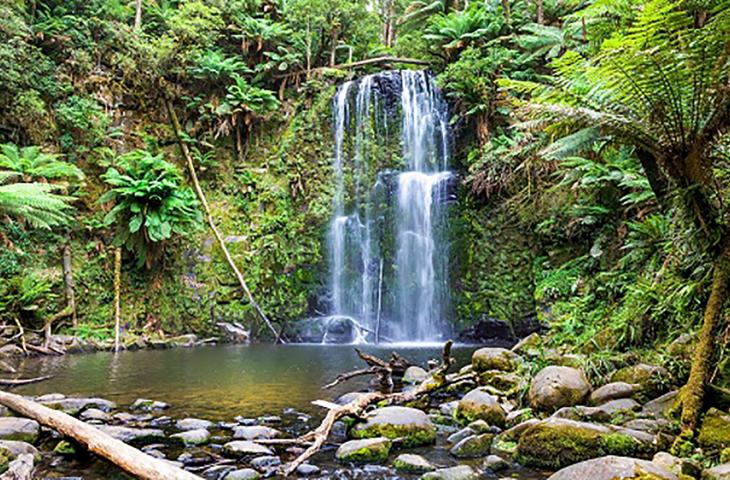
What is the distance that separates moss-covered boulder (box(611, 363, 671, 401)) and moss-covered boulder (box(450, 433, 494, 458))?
156cm

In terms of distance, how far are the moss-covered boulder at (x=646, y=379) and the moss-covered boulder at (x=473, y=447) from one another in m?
1.56

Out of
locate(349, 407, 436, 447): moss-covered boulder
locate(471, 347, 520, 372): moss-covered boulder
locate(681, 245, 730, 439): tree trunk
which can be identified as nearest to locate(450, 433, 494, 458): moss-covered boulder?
locate(349, 407, 436, 447): moss-covered boulder

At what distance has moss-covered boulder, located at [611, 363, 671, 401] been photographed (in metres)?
4.48

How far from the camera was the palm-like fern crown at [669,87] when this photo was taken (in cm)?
356

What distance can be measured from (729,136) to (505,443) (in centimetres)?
334

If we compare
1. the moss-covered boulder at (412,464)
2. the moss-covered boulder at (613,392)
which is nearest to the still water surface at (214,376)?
the moss-covered boulder at (412,464)

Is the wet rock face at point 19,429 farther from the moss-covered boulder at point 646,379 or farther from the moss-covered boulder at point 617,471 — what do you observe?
the moss-covered boulder at point 646,379

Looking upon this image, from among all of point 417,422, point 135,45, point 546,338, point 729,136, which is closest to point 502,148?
point 546,338

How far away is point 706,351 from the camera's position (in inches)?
143

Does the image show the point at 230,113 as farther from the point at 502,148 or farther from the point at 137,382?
the point at 137,382

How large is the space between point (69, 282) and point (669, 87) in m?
13.5

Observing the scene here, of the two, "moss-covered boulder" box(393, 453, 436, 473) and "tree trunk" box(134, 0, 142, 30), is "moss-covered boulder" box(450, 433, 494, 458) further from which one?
"tree trunk" box(134, 0, 142, 30)

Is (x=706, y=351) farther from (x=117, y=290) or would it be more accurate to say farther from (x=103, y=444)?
(x=117, y=290)

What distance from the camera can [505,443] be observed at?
4.18 m
